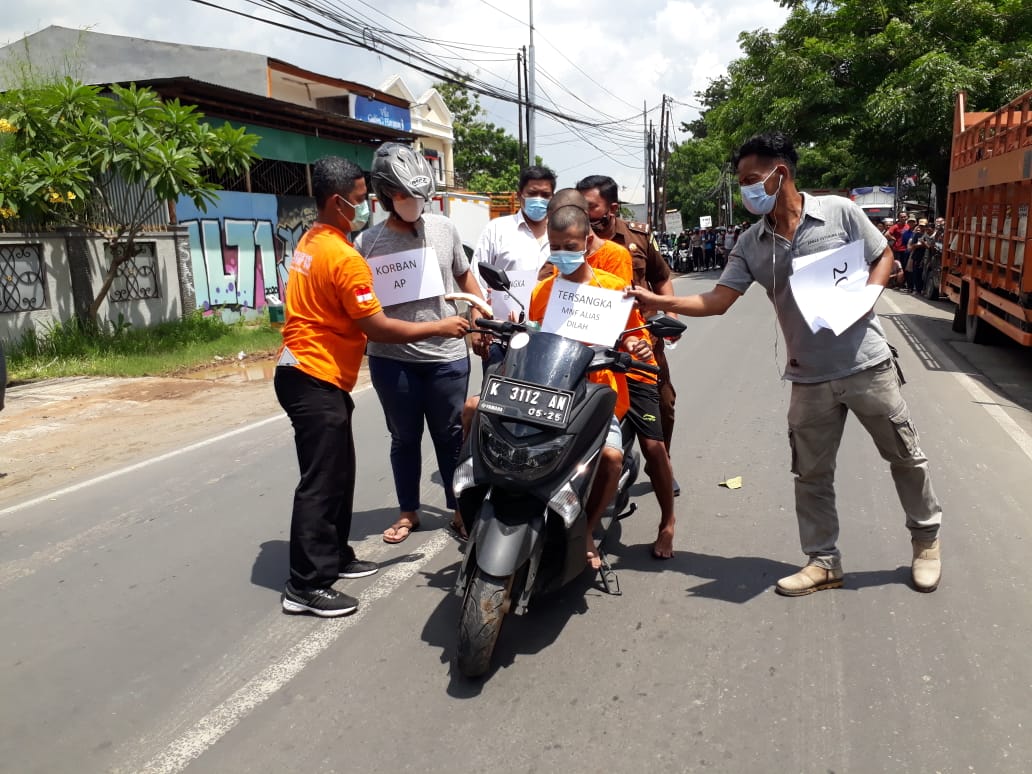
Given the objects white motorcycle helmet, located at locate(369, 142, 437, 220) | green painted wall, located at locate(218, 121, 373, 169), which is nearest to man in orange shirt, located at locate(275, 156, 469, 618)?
white motorcycle helmet, located at locate(369, 142, 437, 220)

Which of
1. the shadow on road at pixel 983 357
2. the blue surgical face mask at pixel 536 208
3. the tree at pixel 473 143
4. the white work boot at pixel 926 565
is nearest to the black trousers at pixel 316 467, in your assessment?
the blue surgical face mask at pixel 536 208

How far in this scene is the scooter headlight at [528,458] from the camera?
120 inches

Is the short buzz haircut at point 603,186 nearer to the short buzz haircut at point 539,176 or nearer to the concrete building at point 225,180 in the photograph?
the short buzz haircut at point 539,176

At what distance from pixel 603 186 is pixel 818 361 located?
1.74 metres

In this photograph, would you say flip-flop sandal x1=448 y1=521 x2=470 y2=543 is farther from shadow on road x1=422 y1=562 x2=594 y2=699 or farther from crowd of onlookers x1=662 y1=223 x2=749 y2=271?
crowd of onlookers x1=662 y1=223 x2=749 y2=271

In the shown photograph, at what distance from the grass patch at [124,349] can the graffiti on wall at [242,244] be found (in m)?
2.07

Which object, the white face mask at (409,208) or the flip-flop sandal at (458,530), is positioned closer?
the white face mask at (409,208)

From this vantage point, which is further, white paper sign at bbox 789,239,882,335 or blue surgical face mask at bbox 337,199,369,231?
blue surgical face mask at bbox 337,199,369,231

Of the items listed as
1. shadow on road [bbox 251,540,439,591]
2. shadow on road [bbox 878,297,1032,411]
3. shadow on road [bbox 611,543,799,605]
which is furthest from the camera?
shadow on road [bbox 878,297,1032,411]

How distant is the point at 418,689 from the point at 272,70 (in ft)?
66.4

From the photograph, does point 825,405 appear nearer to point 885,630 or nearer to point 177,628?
point 885,630

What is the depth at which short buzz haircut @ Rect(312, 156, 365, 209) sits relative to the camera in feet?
11.6

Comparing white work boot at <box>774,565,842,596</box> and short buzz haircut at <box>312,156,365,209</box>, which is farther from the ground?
short buzz haircut at <box>312,156,365,209</box>

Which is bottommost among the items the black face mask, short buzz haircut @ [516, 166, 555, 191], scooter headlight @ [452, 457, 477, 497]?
scooter headlight @ [452, 457, 477, 497]
